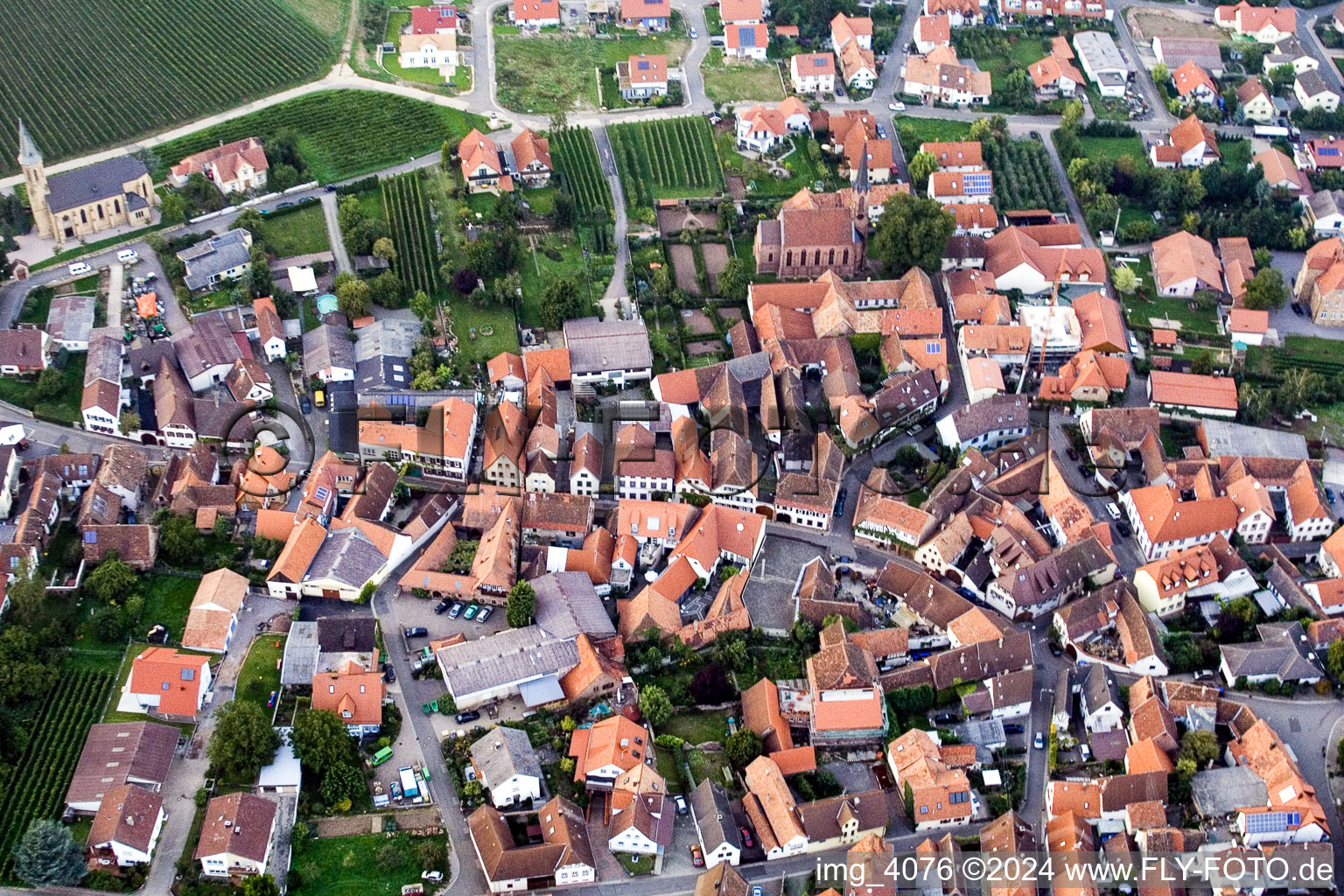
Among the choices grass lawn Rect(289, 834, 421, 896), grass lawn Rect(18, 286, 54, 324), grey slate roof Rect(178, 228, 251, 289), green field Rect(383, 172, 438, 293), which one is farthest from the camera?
green field Rect(383, 172, 438, 293)

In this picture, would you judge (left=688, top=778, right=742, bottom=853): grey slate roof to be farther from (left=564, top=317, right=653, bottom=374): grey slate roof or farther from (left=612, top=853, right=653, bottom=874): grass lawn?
(left=564, top=317, right=653, bottom=374): grey slate roof

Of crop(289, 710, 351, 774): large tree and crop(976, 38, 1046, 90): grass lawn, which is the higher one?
crop(976, 38, 1046, 90): grass lawn

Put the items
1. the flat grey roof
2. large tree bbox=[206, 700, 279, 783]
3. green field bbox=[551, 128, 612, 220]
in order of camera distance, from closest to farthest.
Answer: large tree bbox=[206, 700, 279, 783]
the flat grey roof
green field bbox=[551, 128, 612, 220]

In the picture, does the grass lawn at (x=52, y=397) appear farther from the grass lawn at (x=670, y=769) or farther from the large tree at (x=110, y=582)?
the grass lawn at (x=670, y=769)

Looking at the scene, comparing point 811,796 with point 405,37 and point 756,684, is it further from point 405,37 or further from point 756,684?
point 405,37

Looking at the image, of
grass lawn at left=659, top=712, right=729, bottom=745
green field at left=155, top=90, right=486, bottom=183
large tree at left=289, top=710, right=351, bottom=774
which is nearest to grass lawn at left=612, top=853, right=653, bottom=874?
grass lawn at left=659, top=712, right=729, bottom=745

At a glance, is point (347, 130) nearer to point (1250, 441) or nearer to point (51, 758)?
point (51, 758)

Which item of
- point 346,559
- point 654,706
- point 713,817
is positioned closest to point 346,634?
point 346,559

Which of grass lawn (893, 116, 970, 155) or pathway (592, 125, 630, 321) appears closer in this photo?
pathway (592, 125, 630, 321)
